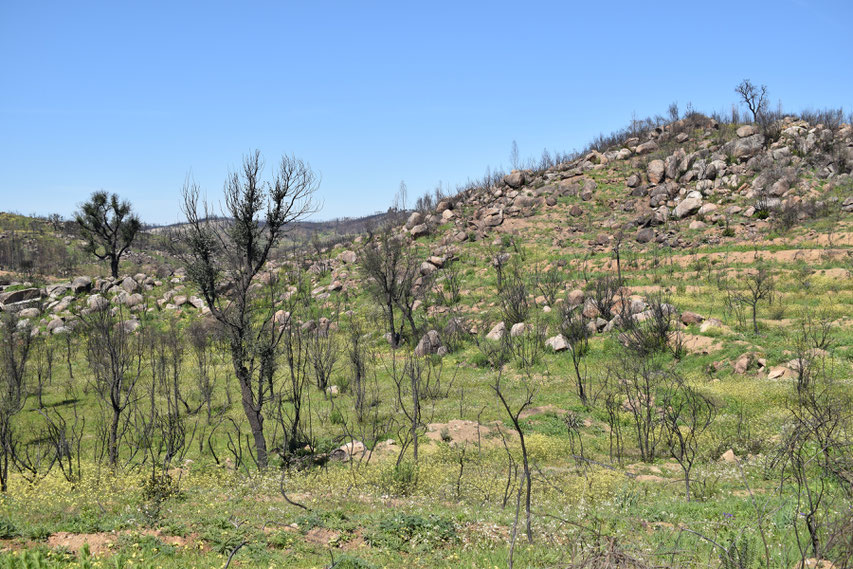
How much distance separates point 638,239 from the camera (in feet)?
124

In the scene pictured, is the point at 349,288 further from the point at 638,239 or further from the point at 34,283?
the point at 34,283

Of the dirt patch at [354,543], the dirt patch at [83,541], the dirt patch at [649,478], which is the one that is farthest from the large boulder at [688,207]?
the dirt patch at [83,541]

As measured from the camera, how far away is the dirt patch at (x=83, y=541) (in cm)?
626

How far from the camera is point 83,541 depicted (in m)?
6.51

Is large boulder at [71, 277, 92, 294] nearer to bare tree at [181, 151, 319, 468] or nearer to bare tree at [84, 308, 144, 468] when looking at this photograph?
A: bare tree at [84, 308, 144, 468]

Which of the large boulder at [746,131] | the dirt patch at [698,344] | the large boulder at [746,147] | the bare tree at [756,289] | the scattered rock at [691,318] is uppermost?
the large boulder at [746,131]

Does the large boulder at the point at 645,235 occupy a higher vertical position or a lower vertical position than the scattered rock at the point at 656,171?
lower

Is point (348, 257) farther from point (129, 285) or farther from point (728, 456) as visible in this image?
point (728, 456)

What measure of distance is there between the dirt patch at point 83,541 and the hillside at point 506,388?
0.05 m

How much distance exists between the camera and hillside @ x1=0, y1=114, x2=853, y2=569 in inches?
273

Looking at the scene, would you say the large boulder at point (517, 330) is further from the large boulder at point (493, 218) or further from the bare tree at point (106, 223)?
the bare tree at point (106, 223)

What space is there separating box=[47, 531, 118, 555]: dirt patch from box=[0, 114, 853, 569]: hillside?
5cm

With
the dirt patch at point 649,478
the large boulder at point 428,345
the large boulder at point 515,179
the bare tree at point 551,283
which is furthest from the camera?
the large boulder at point 515,179

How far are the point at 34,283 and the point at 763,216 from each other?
5690 cm
